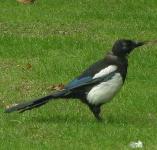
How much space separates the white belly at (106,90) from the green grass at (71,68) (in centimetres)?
33

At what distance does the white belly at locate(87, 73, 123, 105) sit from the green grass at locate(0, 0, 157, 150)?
0.33 m

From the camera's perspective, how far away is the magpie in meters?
10.2

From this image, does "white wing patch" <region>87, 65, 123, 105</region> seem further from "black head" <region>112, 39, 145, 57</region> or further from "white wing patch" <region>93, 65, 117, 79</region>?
"black head" <region>112, 39, 145, 57</region>

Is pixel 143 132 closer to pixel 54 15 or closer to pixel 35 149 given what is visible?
pixel 35 149

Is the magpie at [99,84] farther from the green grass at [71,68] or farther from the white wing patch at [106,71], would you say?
the green grass at [71,68]

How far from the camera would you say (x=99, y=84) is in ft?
33.7

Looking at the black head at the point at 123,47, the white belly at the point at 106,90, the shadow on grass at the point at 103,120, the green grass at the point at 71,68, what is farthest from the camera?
the black head at the point at 123,47

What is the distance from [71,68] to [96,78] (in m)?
3.60

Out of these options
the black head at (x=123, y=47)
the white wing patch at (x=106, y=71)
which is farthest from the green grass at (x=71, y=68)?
the black head at (x=123, y=47)

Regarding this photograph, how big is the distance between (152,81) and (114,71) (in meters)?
3.02

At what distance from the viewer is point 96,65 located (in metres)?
10.5

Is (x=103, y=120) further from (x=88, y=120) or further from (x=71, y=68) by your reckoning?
(x=71, y=68)

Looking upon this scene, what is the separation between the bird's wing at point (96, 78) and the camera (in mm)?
10227

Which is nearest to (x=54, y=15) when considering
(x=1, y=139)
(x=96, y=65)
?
(x=96, y=65)
